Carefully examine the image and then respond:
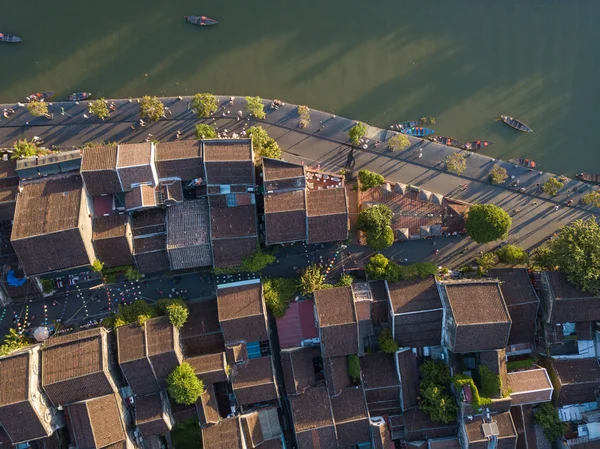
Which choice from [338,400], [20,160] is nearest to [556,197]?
[338,400]

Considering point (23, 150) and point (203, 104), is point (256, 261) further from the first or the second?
point (23, 150)

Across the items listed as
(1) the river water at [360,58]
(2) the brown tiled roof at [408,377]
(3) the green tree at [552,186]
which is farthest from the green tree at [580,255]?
(2) the brown tiled roof at [408,377]

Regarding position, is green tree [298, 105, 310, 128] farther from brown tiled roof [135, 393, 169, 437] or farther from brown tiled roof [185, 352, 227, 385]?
brown tiled roof [135, 393, 169, 437]

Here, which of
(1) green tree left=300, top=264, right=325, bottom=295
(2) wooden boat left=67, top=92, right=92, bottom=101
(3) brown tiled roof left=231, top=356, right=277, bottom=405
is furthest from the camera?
(2) wooden boat left=67, top=92, right=92, bottom=101

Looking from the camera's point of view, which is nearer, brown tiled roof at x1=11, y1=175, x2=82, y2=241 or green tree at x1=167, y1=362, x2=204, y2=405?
brown tiled roof at x1=11, y1=175, x2=82, y2=241

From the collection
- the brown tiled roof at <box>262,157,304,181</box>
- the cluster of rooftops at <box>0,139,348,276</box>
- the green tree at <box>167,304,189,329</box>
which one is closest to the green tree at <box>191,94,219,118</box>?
the cluster of rooftops at <box>0,139,348,276</box>
